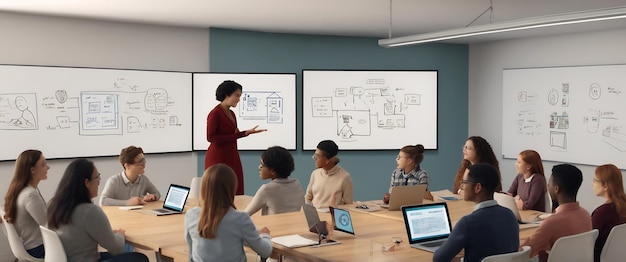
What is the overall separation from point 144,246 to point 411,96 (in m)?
6.51

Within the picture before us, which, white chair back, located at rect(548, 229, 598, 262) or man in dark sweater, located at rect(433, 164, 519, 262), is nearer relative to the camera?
man in dark sweater, located at rect(433, 164, 519, 262)

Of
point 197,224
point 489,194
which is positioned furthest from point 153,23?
point 489,194

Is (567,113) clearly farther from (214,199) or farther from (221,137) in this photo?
(214,199)

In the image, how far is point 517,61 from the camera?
1041 cm

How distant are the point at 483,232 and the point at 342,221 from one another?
1.11m

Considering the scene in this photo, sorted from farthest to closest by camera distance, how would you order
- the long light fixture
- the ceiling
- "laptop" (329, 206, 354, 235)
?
1. the ceiling
2. the long light fixture
3. "laptop" (329, 206, 354, 235)

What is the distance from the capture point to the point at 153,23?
862 cm

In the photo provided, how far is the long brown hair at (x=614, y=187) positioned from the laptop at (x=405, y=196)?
137 centimetres

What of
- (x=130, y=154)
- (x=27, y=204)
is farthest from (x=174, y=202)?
(x=27, y=204)

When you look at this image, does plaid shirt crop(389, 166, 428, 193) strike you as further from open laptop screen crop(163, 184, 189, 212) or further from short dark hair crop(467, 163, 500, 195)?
short dark hair crop(467, 163, 500, 195)

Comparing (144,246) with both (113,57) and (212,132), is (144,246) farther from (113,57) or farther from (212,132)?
(113,57)

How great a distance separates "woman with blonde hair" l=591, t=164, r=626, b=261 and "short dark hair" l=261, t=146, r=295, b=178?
6.99 feet

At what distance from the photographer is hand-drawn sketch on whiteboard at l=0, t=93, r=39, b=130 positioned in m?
7.59

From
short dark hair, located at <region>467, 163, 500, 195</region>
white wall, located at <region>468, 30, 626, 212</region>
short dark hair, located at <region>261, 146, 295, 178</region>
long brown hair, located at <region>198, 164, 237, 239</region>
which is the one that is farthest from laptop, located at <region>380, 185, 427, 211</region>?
white wall, located at <region>468, 30, 626, 212</region>
